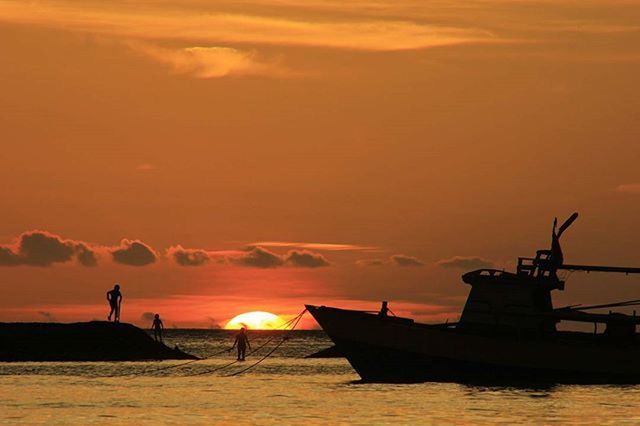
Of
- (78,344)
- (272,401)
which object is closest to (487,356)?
(272,401)

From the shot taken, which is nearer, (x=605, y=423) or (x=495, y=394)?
(x=605, y=423)

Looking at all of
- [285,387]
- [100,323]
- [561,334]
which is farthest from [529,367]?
[100,323]

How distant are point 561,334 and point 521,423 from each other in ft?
83.8

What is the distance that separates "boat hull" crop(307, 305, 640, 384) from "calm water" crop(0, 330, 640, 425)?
5.82 feet

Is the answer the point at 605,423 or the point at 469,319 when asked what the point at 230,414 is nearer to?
the point at 605,423

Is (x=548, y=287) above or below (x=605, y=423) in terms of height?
above

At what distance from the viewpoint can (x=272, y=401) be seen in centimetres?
6694

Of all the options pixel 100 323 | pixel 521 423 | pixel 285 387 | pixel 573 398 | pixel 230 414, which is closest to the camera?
pixel 521 423

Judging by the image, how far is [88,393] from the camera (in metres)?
69.8

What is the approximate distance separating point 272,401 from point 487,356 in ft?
53.1

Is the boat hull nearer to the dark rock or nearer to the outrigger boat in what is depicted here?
the outrigger boat

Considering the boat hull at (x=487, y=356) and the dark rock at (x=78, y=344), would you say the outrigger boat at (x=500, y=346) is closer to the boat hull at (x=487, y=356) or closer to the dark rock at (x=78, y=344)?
the boat hull at (x=487, y=356)

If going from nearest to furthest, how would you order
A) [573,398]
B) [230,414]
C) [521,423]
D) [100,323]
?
[521,423] < [230,414] < [573,398] < [100,323]

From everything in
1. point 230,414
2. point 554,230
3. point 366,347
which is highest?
point 554,230
